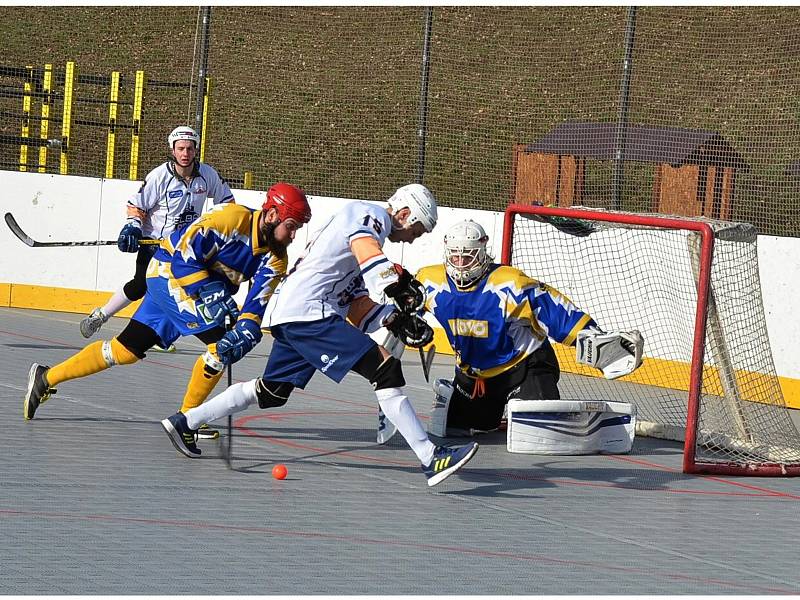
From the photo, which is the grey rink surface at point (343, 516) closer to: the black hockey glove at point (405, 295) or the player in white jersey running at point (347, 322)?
the player in white jersey running at point (347, 322)

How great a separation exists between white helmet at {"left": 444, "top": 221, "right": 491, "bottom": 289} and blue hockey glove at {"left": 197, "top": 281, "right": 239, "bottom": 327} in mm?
1189

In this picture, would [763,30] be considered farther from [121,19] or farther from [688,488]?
[121,19]

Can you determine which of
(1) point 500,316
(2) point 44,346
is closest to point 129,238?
(2) point 44,346

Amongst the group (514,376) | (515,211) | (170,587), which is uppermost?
(515,211)

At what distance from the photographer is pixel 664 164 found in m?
11.0

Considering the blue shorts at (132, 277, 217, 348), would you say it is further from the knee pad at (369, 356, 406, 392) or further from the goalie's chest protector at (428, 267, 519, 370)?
the goalie's chest protector at (428, 267, 519, 370)

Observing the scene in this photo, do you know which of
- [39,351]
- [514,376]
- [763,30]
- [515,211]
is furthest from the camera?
[763,30]

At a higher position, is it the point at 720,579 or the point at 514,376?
the point at 514,376

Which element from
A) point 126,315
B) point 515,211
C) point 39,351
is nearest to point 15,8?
point 126,315

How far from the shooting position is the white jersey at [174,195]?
361 inches

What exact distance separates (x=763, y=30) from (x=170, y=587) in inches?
441

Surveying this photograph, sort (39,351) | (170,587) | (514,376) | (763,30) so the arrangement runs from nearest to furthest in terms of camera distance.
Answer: (170,587), (514,376), (39,351), (763,30)

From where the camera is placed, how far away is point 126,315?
38.6 feet

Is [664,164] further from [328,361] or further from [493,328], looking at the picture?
[328,361]
